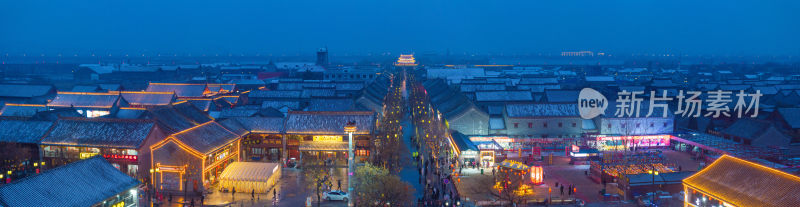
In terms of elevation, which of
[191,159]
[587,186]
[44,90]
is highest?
[44,90]

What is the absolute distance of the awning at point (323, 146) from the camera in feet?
98.6

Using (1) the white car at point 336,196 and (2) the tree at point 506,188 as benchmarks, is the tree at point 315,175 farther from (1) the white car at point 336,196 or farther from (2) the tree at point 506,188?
(2) the tree at point 506,188

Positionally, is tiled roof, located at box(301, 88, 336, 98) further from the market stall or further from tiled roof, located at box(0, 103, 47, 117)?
the market stall

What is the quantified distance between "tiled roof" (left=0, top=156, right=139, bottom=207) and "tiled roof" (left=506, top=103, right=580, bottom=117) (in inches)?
963

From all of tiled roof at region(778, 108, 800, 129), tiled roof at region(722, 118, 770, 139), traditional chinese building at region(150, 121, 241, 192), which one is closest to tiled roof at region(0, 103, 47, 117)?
traditional chinese building at region(150, 121, 241, 192)

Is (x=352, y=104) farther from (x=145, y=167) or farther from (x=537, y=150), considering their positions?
(x=145, y=167)

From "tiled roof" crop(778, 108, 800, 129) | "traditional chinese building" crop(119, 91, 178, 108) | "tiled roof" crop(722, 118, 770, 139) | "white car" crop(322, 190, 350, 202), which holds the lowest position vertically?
"white car" crop(322, 190, 350, 202)

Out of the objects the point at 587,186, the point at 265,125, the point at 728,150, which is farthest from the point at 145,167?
the point at 728,150

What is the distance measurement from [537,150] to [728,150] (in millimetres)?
11005

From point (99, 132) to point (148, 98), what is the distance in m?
24.1

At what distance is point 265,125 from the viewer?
31547 millimetres

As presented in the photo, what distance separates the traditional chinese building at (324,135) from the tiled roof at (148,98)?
22330 mm

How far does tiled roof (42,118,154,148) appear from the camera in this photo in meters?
26.1

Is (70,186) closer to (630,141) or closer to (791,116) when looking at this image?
(630,141)
